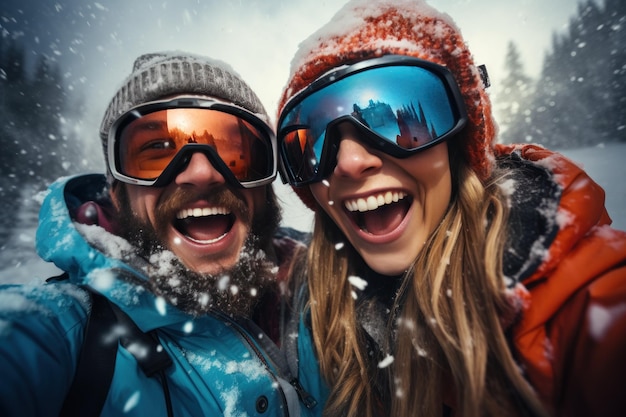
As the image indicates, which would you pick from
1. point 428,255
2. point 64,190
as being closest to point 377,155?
point 428,255

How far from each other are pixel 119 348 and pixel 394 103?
1811 millimetres

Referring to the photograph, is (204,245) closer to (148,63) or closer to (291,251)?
(291,251)

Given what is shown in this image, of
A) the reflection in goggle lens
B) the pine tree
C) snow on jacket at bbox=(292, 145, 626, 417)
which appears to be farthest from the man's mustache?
the pine tree

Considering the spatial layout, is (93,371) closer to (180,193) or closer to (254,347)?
(254,347)

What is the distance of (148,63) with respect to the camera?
1.95 metres

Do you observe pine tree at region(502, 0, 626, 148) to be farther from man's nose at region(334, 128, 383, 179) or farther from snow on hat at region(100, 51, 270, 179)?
snow on hat at region(100, 51, 270, 179)

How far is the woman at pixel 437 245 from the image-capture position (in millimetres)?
849

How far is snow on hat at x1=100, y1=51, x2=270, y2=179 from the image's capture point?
1796mm

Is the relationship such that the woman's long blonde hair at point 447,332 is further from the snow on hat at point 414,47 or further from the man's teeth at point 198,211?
the man's teeth at point 198,211

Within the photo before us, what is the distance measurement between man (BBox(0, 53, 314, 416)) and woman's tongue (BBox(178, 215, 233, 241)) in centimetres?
1

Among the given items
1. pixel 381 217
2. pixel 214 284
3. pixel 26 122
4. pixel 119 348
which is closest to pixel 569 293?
pixel 381 217

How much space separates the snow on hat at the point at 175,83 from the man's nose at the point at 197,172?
0.55 m

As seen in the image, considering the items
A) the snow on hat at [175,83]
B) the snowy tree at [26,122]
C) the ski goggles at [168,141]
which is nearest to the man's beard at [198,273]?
the ski goggles at [168,141]

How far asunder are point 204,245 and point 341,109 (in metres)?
1.20
